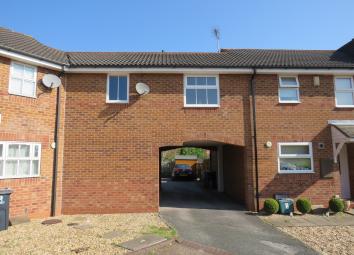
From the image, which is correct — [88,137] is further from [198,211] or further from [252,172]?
[252,172]

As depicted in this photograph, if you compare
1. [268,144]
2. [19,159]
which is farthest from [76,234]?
[268,144]

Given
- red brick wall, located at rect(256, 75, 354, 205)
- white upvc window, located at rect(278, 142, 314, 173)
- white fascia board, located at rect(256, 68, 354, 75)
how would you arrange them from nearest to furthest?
red brick wall, located at rect(256, 75, 354, 205) → white upvc window, located at rect(278, 142, 314, 173) → white fascia board, located at rect(256, 68, 354, 75)

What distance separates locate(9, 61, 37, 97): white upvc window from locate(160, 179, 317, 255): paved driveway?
615cm

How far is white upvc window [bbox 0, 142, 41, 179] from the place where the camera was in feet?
29.2

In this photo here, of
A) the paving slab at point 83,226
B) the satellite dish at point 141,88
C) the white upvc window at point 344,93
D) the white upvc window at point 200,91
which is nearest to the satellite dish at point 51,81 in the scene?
the satellite dish at point 141,88

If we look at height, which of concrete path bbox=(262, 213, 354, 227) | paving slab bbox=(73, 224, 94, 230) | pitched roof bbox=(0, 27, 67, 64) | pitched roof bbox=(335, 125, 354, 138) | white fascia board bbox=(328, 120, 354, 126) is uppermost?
pitched roof bbox=(0, 27, 67, 64)

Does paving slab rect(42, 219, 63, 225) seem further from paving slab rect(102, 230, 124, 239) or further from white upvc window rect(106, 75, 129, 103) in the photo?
white upvc window rect(106, 75, 129, 103)

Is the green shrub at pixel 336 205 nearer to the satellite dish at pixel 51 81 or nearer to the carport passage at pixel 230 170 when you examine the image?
the carport passage at pixel 230 170

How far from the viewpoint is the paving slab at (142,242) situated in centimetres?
641

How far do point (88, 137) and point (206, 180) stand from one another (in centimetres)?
1101

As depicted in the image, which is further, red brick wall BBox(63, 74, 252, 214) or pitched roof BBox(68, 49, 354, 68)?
pitched roof BBox(68, 49, 354, 68)

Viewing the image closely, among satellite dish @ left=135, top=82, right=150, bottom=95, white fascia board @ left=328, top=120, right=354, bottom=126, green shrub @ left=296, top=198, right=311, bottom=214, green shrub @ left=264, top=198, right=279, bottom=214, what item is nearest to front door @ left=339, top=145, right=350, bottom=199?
white fascia board @ left=328, top=120, right=354, bottom=126

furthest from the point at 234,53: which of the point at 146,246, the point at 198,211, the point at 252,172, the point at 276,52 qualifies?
the point at 146,246

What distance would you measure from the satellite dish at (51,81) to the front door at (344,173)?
38.0 ft
